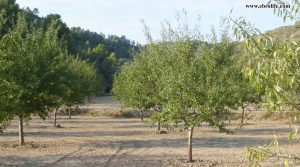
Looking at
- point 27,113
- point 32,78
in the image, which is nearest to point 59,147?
point 27,113

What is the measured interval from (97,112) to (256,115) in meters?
16.3

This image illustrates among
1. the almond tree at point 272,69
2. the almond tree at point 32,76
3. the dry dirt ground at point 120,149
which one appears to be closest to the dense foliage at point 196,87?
the dry dirt ground at point 120,149

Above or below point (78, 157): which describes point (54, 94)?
above

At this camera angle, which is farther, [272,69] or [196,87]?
→ [196,87]

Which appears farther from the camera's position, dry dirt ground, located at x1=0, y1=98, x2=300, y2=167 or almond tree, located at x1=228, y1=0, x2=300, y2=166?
dry dirt ground, located at x1=0, y1=98, x2=300, y2=167

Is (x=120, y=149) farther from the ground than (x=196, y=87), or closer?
closer

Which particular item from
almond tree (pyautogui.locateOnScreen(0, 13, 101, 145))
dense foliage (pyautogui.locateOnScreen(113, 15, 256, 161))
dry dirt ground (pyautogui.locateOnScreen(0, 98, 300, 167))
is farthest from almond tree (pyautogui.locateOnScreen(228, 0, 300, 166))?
almond tree (pyautogui.locateOnScreen(0, 13, 101, 145))

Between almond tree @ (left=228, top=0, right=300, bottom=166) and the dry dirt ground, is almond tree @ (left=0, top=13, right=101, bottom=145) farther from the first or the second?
almond tree @ (left=228, top=0, right=300, bottom=166)

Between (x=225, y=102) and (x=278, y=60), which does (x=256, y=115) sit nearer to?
(x=225, y=102)

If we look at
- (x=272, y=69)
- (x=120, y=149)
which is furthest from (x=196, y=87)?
(x=272, y=69)

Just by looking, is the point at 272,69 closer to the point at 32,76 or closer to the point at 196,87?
the point at 196,87

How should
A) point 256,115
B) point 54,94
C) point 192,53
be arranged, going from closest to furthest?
point 192,53 < point 54,94 < point 256,115

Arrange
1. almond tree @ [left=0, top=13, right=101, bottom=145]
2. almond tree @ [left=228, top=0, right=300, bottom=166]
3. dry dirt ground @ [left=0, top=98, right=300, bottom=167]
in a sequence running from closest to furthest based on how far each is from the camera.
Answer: almond tree @ [left=228, top=0, right=300, bottom=166], dry dirt ground @ [left=0, top=98, right=300, bottom=167], almond tree @ [left=0, top=13, right=101, bottom=145]

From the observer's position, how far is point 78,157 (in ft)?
54.9
